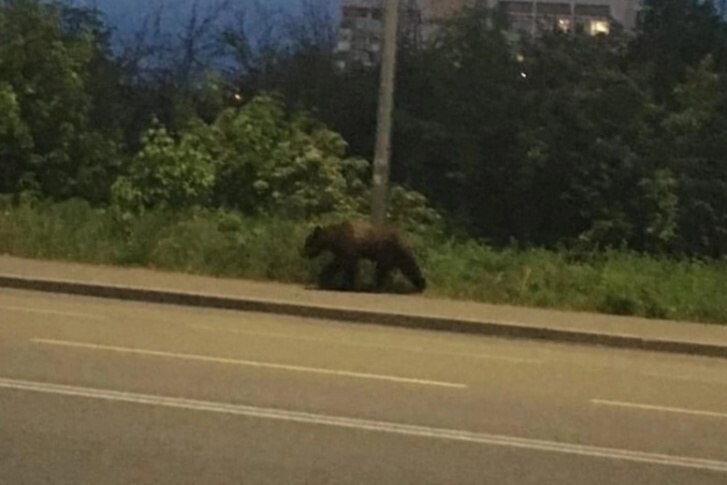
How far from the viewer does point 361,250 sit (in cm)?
1981

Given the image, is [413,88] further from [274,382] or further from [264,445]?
[264,445]

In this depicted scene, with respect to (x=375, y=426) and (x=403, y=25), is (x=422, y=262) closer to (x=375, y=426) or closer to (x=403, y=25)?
(x=375, y=426)

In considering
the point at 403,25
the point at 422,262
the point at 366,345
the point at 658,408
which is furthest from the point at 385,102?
the point at 403,25

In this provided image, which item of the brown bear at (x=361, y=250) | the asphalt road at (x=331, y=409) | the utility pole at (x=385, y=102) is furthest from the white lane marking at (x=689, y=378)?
the utility pole at (x=385, y=102)

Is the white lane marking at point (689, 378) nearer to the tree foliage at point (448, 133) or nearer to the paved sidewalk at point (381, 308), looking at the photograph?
the paved sidewalk at point (381, 308)

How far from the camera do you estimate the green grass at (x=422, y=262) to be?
65.3ft

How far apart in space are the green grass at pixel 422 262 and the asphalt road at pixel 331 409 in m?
3.50

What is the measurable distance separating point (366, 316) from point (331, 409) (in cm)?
719

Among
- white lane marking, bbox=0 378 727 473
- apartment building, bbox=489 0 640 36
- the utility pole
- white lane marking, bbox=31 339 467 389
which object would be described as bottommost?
white lane marking, bbox=31 339 467 389

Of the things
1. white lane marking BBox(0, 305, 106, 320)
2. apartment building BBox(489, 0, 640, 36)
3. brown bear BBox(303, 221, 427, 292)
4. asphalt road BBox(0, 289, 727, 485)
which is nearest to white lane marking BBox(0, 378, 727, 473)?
asphalt road BBox(0, 289, 727, 485)

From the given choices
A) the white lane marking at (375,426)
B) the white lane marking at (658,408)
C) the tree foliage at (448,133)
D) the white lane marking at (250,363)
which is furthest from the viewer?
the tree foliage at (448,133)

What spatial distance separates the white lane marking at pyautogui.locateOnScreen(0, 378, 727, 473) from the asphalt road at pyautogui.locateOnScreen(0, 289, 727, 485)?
2 centimetres

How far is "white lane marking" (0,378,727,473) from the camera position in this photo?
31.9 feet

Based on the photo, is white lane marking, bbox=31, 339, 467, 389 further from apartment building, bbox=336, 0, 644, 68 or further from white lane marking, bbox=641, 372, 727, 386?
apartment building, bbox=336, 0, 644, 68
